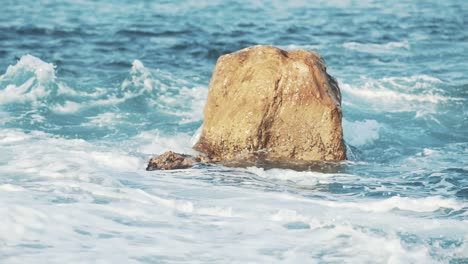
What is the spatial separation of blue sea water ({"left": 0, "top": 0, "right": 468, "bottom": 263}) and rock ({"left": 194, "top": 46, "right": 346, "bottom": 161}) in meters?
0.30

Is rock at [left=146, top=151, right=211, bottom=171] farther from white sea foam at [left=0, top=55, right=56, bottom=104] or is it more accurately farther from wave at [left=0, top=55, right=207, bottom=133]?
white sea foam at [left=0, top=55, right=56, bottom=104]

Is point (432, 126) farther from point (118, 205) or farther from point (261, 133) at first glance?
point (118, 205)

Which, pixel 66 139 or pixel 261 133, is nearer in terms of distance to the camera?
pixel 261 133

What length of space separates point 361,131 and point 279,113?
232 centimetres

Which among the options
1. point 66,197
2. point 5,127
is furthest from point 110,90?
point 66,197

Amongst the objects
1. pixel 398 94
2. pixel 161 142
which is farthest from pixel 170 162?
pixel 398 94

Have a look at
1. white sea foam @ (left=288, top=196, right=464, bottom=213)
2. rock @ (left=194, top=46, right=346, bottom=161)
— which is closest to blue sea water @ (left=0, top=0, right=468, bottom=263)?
white sea foam @ (left=288, top=196, right=464, bottom=213)

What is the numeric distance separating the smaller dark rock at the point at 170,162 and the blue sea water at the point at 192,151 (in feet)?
0.53

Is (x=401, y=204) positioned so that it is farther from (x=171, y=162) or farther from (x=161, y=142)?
(x=161, y=142)

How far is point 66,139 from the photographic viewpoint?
957cm

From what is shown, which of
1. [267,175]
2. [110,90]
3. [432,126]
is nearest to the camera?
[267,175]

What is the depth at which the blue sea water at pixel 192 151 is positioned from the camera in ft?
19.0

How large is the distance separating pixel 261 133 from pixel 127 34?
9.71m

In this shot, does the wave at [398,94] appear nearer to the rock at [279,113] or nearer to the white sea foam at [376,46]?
the white sea foam at [376,46]
